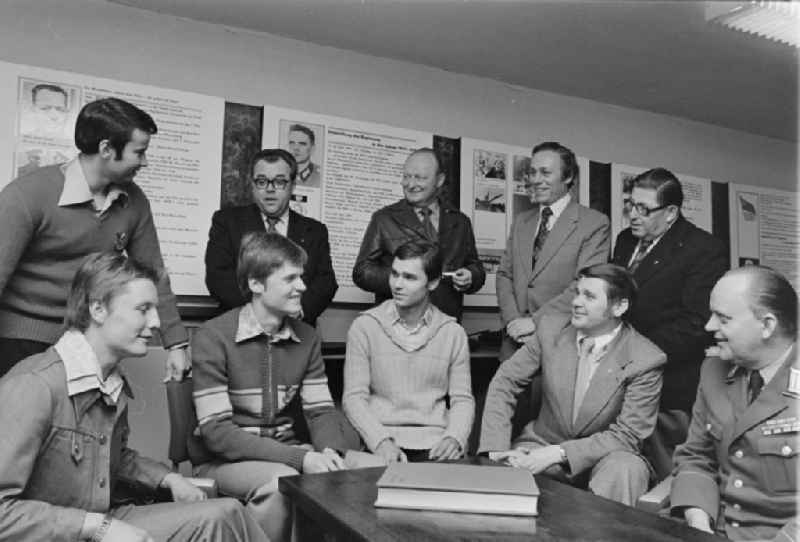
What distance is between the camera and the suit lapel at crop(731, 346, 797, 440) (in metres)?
1.69

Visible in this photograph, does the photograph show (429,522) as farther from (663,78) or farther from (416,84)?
(663,78)

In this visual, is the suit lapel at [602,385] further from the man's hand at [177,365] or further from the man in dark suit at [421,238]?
the man's hand at [177,365]

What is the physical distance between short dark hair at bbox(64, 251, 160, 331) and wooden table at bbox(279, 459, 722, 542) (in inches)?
24.5

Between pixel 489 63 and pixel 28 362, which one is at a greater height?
pixel 489 63

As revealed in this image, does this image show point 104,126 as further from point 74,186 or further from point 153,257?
point 153,257

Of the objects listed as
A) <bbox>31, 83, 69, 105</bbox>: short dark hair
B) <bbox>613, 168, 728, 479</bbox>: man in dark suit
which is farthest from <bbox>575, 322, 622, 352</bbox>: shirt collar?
<bbox>31, 83, 69, 105</bbox>: short dark hair

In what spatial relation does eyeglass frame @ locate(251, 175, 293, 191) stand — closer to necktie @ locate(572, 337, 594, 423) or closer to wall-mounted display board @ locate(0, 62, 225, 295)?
wall-mounted display board @ locate(0, 62, 225, 295)

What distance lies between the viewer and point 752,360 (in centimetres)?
176

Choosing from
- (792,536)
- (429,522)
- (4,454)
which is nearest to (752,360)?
(792,536)

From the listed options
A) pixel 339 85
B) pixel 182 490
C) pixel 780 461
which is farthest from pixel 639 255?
pixel 182 490

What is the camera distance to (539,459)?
7.54 feet

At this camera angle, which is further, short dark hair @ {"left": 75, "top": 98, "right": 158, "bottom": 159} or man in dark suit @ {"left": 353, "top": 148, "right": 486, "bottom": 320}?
man in dark suit @ {"left": 353, "top": 148, "right": 486, "bottom": 320}

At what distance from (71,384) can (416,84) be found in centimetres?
294

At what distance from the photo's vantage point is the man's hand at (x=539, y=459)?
2.26 m
